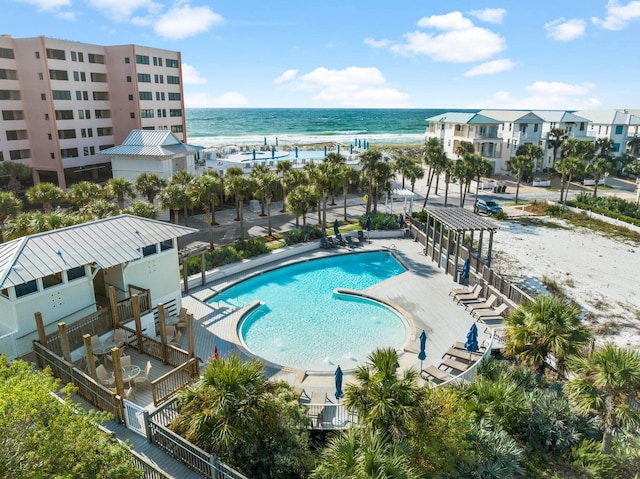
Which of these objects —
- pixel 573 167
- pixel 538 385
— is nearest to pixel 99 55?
pixel 573 167

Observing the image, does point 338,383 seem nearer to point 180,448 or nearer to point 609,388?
point 180,448

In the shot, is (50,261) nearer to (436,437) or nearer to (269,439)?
(269,439)

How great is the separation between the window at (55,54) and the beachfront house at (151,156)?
56.2 ft

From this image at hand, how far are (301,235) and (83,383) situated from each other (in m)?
20.2

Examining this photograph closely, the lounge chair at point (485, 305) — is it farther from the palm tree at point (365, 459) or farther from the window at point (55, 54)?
the window at point (55, 54)

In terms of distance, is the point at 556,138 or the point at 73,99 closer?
the point at 73,99

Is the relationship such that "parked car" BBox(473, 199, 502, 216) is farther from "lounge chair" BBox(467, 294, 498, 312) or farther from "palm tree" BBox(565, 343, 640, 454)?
"palm tree" BBox(565, 343, 640, 454)

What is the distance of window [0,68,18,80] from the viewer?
46.9 m

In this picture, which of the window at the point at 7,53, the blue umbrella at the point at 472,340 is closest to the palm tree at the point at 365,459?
the blue umbrella at the point at 472,340

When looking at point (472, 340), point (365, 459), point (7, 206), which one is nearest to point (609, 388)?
point (472, 340)

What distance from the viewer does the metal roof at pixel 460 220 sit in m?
24.9

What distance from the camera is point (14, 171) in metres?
45.0

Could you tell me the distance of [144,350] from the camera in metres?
16.3

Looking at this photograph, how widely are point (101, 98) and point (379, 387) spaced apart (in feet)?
182
